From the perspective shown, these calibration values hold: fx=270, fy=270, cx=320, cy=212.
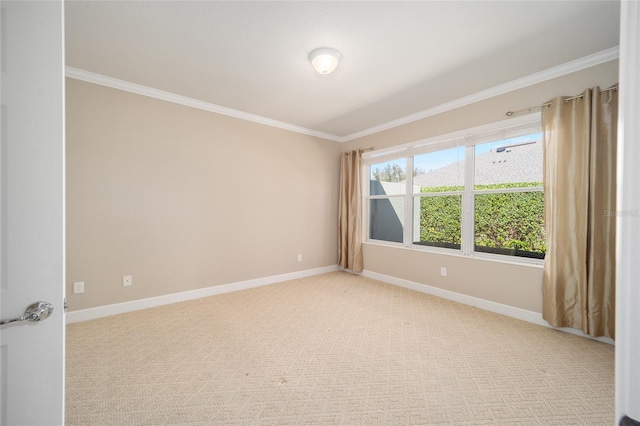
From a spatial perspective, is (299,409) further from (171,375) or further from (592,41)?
(592,41)

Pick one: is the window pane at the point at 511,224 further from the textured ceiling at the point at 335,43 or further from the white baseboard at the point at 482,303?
the textured ceiling at the point at 335,43

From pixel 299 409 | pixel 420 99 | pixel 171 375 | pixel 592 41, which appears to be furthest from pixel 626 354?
pixel 420 99

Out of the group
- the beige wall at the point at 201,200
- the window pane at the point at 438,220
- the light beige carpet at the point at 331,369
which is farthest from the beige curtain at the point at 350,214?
the light beige carpet at the point at 331,369

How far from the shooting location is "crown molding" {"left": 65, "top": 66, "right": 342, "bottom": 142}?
9.08 feet

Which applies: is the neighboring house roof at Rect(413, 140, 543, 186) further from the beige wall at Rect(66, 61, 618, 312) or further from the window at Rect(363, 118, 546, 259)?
the beige wall at Rect(66, 61, 618, 312)

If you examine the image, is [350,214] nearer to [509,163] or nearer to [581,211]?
[509,163]

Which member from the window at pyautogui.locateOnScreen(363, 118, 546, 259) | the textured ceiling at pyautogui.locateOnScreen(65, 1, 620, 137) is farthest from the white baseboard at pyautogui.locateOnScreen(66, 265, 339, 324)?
the textured ceiling at pyautogui.locateOnScreen(65, 1, 620, 137)

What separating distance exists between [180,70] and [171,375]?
2747 millimetres

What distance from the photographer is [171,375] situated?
76.4 inches

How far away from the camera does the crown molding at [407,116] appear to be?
8.17ft

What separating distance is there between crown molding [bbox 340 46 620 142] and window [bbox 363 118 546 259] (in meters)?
0.37

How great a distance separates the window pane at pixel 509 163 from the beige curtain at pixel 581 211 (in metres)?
0.24

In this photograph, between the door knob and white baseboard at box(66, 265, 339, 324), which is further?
white baseboard at box(66, 265, 339, 324)

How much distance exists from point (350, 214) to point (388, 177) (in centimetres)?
92
